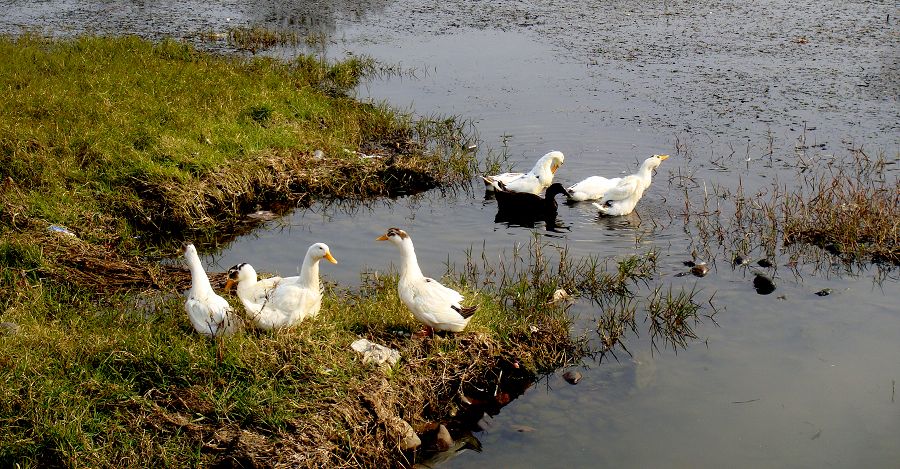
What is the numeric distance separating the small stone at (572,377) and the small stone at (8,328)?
449cm

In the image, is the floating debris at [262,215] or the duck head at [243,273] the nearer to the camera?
the duck head at [243,273]

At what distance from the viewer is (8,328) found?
7117mm

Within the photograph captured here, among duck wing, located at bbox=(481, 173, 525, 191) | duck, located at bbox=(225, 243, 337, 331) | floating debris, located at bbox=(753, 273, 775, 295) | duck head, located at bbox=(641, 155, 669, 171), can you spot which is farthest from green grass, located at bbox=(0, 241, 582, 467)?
duck head, located at bbox=(641, 155, 669, 171)

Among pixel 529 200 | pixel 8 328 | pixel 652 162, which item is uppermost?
pixel 652 162

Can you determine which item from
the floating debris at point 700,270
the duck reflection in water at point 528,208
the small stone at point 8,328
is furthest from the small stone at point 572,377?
the small stone at point 8,328

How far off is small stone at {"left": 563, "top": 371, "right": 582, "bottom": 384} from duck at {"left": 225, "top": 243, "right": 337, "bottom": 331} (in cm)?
220

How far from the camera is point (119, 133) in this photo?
11.0m

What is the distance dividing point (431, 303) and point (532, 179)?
470cm

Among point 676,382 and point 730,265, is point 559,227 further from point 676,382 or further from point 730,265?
point 676,382

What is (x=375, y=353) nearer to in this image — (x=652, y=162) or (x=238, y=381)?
(x=238, y=381)

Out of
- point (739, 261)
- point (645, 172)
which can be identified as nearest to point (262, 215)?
point (645, 172)

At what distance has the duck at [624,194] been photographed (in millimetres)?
11109

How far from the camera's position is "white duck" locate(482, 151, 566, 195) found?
11.4 metres

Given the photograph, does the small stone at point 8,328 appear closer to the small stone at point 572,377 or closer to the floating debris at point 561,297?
the small stone at point 572,377
